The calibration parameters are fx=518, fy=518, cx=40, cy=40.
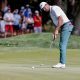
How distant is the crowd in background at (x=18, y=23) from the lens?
29.3 meters

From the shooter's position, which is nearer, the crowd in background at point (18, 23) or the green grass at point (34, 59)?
the green grass at point (34, 59)

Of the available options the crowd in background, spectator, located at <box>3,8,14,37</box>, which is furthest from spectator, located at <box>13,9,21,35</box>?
spectator, located at <box>3,8,14,37</box>

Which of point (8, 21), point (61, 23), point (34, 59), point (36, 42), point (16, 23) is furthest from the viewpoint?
point (16, 23)

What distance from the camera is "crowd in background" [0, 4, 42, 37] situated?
Result: 96.0 ft

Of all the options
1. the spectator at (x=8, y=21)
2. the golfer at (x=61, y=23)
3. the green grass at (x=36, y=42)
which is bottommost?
the green grass at (x=36, y=42)

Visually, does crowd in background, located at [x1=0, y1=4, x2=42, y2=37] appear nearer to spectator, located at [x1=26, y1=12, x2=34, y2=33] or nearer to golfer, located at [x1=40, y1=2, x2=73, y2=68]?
spectator, located at [x1=26, y1=12, x2=34, y2=33]

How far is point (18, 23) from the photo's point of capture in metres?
30.6

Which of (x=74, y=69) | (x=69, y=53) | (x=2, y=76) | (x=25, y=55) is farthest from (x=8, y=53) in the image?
(x=2, y=76)

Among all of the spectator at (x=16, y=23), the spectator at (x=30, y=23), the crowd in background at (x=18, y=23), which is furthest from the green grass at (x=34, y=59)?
the spectator at (x=30, y=23)

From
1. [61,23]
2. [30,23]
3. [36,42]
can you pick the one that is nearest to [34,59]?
[61,23]

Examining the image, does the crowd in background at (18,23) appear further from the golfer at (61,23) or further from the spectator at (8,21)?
the golfer at (61,23)

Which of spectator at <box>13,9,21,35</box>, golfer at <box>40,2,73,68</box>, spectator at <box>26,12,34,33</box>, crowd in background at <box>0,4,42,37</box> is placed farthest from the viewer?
spectator at <box>26,12,34,33</box>

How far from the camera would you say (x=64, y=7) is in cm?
3005

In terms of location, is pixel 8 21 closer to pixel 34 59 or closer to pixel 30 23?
pixel 30 23
